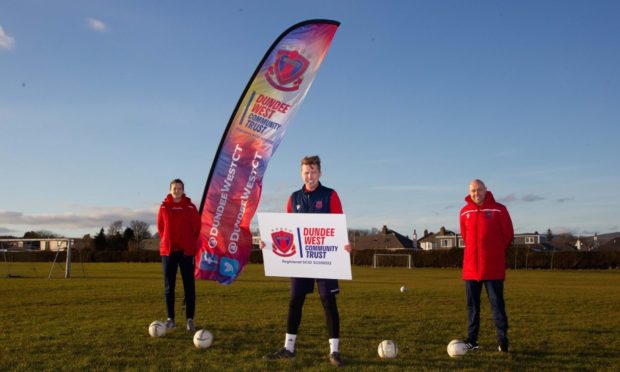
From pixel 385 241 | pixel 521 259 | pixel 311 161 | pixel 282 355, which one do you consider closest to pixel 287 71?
pixel 311 161

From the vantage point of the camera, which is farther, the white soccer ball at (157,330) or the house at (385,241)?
the house at (385,241)

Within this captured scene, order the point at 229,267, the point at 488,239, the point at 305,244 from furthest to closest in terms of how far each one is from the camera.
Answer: the point at 229,267 < the point at 488,239 < the point at 305,244

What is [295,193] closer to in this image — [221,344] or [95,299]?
[221,344]

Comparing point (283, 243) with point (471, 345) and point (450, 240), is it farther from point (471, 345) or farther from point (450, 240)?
point (450, 240)

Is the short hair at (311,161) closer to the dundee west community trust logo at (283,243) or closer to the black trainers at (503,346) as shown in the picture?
the dundee west community trust logo at (283,243)

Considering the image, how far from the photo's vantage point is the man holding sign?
6930 mm

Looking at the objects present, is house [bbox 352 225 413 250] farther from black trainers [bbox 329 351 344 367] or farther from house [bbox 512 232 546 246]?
black trainers [bbox 329 351 344 367]

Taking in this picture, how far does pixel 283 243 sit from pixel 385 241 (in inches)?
3815

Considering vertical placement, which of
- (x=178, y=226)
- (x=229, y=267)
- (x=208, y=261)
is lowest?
(x=229, y=267)

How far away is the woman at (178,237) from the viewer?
29.4ft

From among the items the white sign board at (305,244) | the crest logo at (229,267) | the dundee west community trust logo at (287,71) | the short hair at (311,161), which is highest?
the dundee west community trust logo at (287,71)

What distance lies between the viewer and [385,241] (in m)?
103

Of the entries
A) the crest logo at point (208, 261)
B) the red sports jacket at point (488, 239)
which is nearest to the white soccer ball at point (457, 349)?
the red sports jacket at point (488, 239)

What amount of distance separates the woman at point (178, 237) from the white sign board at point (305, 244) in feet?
7.03
